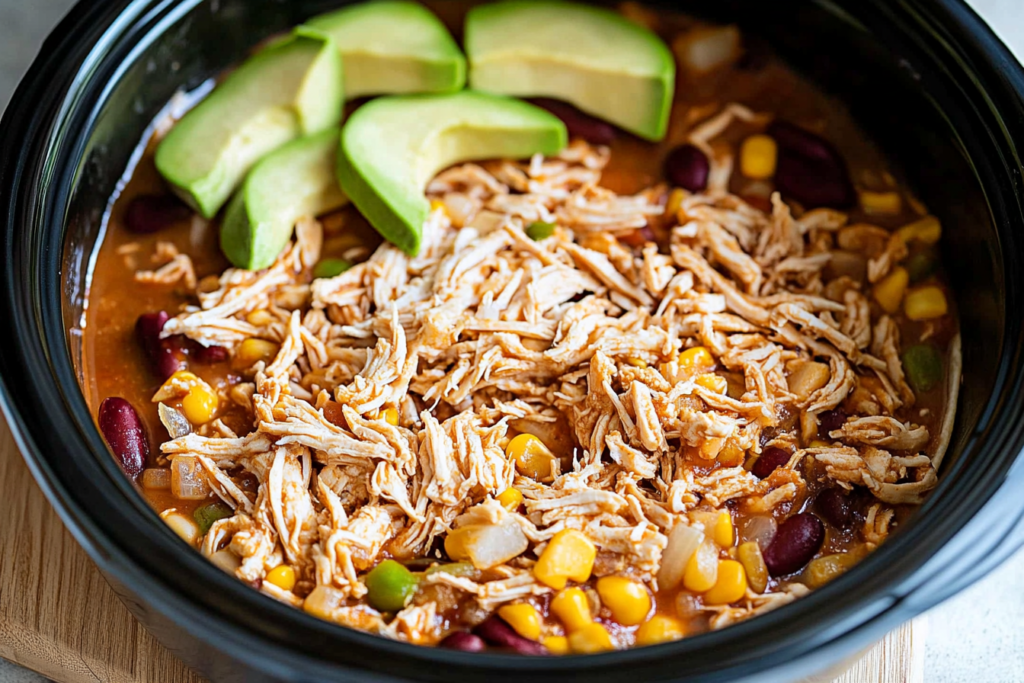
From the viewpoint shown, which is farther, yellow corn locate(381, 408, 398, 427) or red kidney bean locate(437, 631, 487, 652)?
yellow corn locate(381, 408, 398, 427)

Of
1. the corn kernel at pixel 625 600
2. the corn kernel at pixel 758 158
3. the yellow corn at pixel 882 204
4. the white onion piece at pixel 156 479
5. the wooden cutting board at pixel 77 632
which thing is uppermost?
the yellow corn at pixel 882 204

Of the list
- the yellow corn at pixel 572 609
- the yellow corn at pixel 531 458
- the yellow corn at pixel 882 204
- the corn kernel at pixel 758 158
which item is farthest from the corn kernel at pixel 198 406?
the yellow corn at pixel 882 204

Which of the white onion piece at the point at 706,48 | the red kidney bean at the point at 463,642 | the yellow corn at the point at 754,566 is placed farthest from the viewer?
the white onion piece at the point at 706,48

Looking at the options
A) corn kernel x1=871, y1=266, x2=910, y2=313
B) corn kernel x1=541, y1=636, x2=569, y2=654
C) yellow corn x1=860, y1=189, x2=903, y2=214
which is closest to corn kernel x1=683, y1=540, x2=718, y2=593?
corn kernel x1=541, y1=636, x2=569, y2=654

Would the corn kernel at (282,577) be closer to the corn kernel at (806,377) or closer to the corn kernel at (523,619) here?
the corn kernel at (523,619)

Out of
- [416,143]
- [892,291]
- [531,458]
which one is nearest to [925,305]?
[892,291]

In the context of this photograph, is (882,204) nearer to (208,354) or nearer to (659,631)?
(659,631)

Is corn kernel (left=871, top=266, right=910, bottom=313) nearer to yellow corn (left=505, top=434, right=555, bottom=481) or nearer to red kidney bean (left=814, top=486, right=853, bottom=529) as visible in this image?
red kidney bean (left=814, top=486, right=853, bottom=529)
